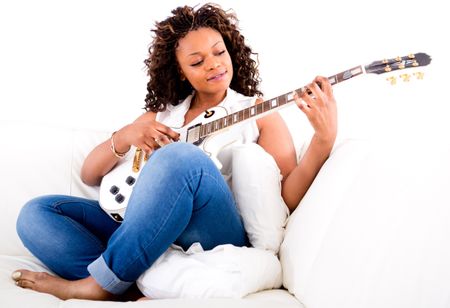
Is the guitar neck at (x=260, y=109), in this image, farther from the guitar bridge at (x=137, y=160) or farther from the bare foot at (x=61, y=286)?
the bare foot at (x=61, y=286)

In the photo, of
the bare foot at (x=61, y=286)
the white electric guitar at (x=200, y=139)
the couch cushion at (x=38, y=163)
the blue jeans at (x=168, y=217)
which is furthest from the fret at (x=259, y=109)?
the couch cushion at (x=38, y=163)

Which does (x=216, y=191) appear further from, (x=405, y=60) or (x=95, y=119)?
(x=95, y=119)

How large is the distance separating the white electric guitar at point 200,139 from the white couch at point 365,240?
194 millimetres

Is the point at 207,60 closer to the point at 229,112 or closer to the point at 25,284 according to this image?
the point at 229,112

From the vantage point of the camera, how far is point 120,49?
205 centimetres

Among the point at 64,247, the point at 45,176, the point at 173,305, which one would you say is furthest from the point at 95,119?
the point at 173,305

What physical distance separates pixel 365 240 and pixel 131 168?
736mm

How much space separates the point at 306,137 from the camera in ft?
5.84

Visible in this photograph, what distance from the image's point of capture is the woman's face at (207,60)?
1.54m

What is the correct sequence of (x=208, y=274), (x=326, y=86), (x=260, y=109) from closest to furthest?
(x=208, y=274) → (x=326, y=86) → (x=260, y=109)

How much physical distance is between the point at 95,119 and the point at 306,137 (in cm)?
81

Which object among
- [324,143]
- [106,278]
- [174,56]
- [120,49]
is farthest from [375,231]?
[120,49]

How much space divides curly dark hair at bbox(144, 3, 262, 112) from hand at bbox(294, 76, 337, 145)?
1.66 ft

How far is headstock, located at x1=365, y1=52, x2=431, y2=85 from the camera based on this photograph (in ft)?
3.62
